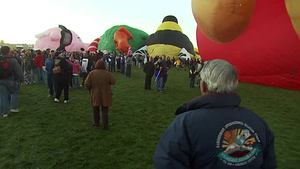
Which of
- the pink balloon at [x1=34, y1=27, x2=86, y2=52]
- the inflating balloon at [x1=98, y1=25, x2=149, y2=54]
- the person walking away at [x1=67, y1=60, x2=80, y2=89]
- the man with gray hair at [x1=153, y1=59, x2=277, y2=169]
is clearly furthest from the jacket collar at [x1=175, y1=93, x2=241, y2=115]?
the inflating balloon at [x1=98, y1=25, x2=149, y2=54]

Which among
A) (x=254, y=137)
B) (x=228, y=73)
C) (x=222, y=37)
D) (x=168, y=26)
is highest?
(x=168, y=26)

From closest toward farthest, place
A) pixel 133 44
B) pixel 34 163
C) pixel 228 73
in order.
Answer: pixel 228 73, pixel 34 163, pixel 133 44

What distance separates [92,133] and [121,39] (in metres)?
23.8

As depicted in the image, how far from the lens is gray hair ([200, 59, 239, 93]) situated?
55.0 inches

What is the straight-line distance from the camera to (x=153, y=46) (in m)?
27.1

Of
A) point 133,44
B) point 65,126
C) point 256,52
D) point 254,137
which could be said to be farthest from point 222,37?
point 133,44

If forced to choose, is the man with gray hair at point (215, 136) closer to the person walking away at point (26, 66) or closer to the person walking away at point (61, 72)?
the person walking away at point (61, 72)

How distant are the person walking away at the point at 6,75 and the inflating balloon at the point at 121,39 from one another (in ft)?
72.0

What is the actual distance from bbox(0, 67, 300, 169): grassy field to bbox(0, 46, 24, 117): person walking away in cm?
55

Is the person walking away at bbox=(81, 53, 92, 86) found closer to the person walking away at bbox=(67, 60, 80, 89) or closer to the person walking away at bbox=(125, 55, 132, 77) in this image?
the person walking away at bbox=(67, 60, 80, 89)

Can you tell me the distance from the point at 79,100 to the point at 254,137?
7146 mm

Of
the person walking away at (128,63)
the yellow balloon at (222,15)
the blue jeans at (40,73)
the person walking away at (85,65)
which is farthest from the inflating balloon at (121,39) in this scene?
the yellow balloon at (222,15)

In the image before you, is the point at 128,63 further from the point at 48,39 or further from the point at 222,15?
the point at 48,39

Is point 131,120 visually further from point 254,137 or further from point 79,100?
point 254,137
